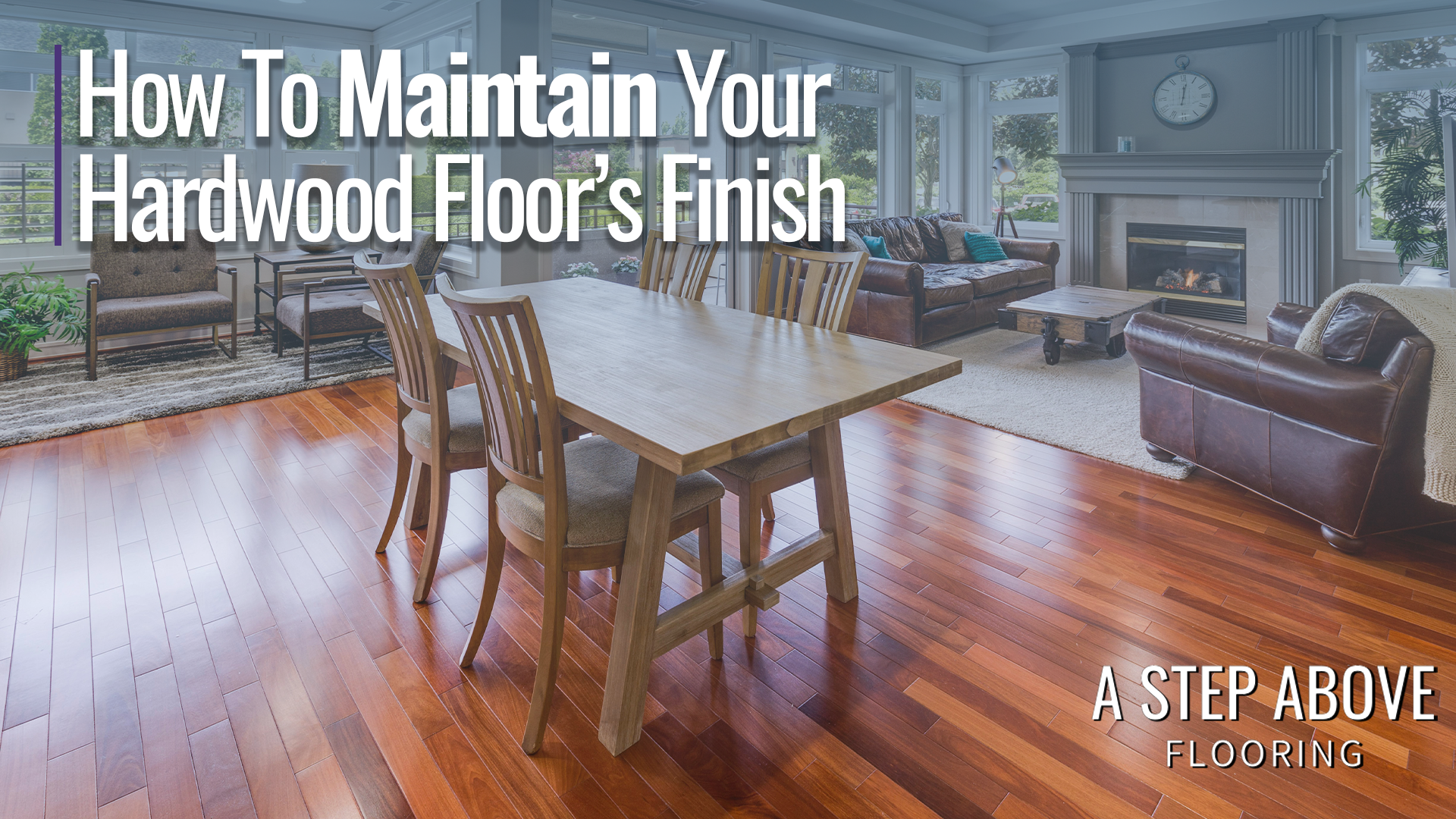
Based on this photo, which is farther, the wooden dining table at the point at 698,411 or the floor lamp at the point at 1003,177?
the floor lamp at the point at 1003,177

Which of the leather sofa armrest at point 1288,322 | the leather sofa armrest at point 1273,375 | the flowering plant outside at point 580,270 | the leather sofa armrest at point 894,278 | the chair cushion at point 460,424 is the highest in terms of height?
the flowering plant outside at point 580,270

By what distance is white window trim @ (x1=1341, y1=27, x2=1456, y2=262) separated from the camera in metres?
5.92

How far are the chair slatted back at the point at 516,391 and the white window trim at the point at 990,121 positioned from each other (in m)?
7.20

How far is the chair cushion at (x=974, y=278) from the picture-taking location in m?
5.66

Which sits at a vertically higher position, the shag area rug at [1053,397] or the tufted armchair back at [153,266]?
the tufted armchair back at [153,266]

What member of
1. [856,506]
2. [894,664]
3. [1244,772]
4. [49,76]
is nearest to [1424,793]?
[1244,772]

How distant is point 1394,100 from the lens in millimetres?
6008

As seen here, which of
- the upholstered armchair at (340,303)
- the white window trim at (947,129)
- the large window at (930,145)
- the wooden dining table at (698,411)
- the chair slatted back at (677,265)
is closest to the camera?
the wooden dining table at (698,411)

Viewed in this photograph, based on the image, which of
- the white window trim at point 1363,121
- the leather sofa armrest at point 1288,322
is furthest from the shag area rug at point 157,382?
the white window trim at point 1363,121

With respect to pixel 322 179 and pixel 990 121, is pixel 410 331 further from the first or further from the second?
pixel 990 121

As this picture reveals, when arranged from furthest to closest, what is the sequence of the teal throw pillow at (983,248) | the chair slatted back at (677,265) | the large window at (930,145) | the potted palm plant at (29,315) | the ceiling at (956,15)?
the large window at (930,145)
the teal throw pillow at (983,248)
the ceiling at (956,15)
the potted palm plant at (29,315)
the chair slatted back at (677,265)

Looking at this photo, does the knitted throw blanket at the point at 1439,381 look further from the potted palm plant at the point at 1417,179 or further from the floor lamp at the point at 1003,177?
the floor lamp at the point at 1003,177

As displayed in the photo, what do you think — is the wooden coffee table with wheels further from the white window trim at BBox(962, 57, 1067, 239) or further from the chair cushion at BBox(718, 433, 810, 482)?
the chair cushion at BBox(718, 433, 810, 482)

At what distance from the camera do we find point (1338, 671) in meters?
2.01
